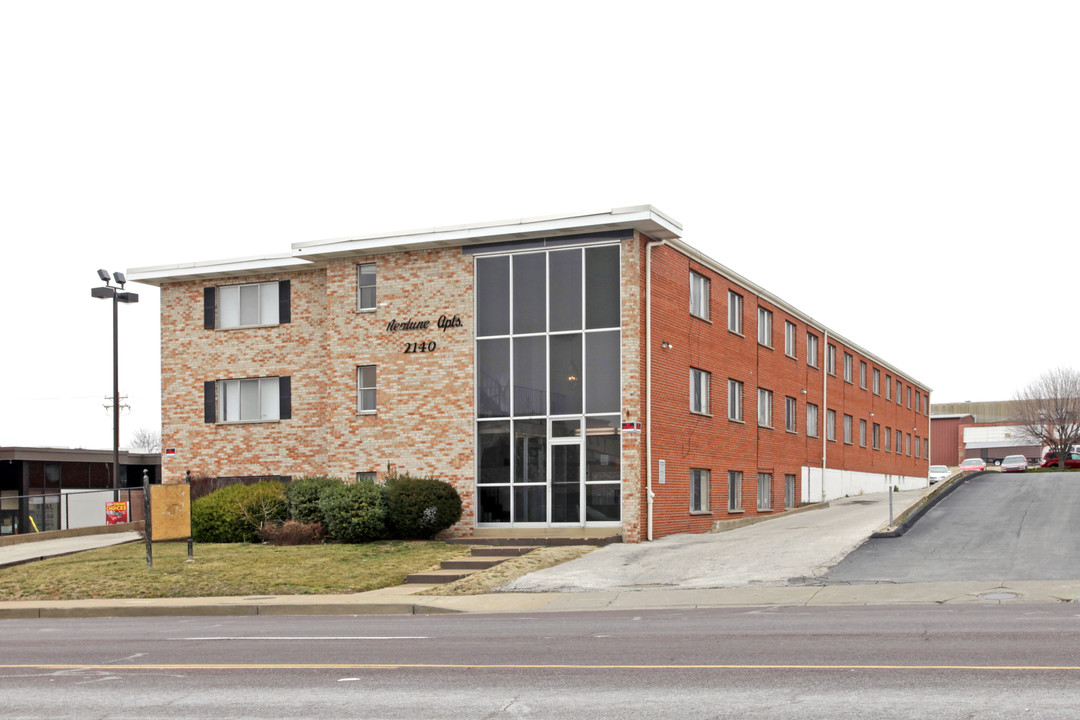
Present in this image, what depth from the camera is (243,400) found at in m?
34.2

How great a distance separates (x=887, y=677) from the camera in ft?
31.1

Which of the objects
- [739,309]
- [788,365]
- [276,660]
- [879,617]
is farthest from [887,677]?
[788,365]

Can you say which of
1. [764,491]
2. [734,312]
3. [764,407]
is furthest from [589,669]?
[764,407]

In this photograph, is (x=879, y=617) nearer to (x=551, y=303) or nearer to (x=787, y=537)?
(x=787, y=537)

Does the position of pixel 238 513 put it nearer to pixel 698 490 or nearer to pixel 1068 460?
pixel 698 490

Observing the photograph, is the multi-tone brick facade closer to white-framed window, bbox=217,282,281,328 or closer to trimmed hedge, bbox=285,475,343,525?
white-framed window, bbox=217,282,281,328

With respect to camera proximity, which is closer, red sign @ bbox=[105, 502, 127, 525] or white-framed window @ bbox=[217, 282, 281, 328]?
white-framed window @ bbox=[217, 282, 281, 328]

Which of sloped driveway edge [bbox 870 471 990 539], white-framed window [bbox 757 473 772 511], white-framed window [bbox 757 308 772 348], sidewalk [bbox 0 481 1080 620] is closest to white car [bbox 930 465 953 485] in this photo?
sloped driveway edge [bbox 870 471 990 539]

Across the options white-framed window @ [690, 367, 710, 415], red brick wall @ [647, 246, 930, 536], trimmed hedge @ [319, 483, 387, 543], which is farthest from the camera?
white-framed window @ [690, 367, 710, 415]

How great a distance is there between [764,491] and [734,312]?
20.2 feet

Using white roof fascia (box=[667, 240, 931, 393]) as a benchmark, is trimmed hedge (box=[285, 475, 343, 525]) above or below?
below

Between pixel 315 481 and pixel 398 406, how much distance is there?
9.92ft

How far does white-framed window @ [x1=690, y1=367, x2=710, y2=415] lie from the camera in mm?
30812

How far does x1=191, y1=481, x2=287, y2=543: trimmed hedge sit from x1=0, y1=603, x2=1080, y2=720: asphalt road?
12706 mm
